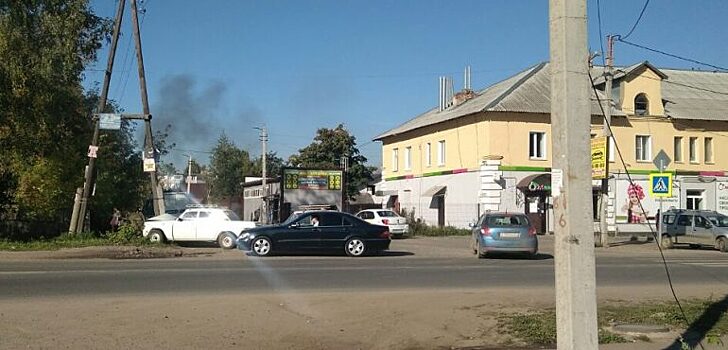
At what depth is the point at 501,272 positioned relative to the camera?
1738 cm

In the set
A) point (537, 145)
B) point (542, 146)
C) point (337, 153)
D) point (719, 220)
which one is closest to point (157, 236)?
point (719, 220)

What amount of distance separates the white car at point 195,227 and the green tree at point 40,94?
4673mm

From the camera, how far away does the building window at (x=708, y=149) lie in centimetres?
4431

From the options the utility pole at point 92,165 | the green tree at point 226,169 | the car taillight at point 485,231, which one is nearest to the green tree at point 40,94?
the utility pole at point 92,165

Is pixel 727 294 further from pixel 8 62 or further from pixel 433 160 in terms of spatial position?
pixel 433 160

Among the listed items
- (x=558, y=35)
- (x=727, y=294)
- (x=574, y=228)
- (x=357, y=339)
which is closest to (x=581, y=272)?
(x=574, y=228)

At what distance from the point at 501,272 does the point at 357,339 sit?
9074 mm

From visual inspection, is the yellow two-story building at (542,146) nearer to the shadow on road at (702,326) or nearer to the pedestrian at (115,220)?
the pedestrian at (115,220)

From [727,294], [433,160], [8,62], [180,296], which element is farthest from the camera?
[433,160]

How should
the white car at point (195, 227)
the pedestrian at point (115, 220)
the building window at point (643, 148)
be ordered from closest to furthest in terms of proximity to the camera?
the white car at point (195, 227) → the pedestrian at point (115, 220) → the building window at point (643, 148)

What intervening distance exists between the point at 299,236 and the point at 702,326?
1378cm

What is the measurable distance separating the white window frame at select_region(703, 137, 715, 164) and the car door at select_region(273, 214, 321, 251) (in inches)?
1236

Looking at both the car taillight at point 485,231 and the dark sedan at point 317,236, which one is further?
the car taillight at point 485,231

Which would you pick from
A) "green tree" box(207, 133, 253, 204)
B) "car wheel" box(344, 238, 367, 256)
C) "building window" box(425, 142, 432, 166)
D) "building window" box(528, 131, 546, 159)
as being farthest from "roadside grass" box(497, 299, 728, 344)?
"green tree" box(207, 133, 253, 204)
